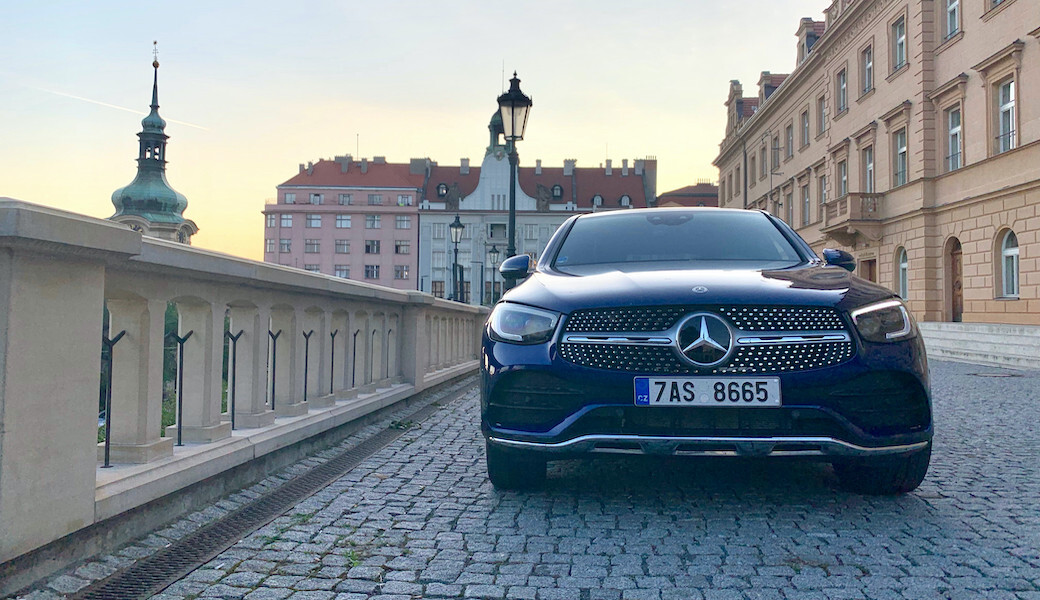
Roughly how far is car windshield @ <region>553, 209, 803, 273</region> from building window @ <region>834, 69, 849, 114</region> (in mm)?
30673

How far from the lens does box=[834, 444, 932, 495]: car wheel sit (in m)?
3.90

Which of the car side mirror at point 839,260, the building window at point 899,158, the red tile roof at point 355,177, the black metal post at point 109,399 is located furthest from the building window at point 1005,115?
the red tile roof at point 355,177

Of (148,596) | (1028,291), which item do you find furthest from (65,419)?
(1028,291)

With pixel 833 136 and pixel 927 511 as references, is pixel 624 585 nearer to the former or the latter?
pixel 927 511

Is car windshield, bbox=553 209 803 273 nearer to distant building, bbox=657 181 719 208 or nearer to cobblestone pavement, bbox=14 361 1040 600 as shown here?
cobblestone pavement, bbox=14 361 1040 600

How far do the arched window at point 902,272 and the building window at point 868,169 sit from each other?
10.9 feet

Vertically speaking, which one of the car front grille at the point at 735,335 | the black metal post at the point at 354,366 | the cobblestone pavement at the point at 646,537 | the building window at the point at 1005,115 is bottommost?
the cobblestone pavement at the point at 646,537

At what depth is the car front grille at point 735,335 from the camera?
357 centimetres

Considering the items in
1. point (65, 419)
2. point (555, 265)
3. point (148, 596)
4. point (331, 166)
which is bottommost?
point (148, 596)

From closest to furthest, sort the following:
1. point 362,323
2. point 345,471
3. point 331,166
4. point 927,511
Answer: point 927,511 → point 345,471 → point 362,323 → point 331,166

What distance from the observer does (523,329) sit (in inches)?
152

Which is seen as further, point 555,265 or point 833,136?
point 833,136

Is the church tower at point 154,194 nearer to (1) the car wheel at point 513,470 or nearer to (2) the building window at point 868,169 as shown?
(2) the building window at point 868,169

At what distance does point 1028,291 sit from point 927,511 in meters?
19.3
